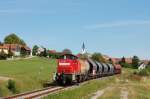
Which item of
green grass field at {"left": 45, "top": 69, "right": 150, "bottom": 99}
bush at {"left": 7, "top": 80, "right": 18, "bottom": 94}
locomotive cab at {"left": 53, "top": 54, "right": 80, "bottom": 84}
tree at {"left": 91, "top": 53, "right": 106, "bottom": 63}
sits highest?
tree at {"left": 91, "top": 53, "right": 106, "bottom": 63}

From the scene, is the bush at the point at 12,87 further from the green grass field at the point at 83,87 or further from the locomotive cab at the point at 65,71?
the locomotive cab at the point at 65,71

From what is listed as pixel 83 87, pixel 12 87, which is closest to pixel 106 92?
pixel 83 87

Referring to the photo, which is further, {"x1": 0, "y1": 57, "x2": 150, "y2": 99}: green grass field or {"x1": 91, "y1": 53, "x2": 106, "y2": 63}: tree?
{"x1": 91, "y1": 53, "x2": 106, "y2": 63}: tree

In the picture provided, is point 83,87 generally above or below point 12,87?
below

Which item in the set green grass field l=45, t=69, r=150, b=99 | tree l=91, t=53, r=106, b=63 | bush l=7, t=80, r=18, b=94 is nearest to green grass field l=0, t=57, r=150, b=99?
green grass field l=45, t=69, r=150, b=99

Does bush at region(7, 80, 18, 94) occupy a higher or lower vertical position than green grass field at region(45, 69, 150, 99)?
higher

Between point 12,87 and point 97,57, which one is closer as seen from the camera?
point 12,87

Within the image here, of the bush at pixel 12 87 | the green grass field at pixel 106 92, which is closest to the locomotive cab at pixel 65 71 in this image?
the green grass field at pixel 106 92

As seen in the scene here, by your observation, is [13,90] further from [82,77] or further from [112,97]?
[82,77]

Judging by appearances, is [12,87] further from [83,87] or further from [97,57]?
[97,57]

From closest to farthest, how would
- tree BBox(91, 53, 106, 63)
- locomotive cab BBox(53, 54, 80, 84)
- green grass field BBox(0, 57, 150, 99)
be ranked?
green grass field BBox(0, 57, 150, 99), locomotive cab BBox(53, 54, 80, 84), tree BBox(91, 53, 106, 63)

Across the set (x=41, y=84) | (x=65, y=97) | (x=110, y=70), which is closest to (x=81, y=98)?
(x=65, y=97)

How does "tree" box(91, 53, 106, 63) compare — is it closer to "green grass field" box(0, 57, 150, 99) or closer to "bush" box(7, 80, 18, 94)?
"green grass field" box(0, 57, 150, 99)

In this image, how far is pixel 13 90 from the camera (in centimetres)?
3634
